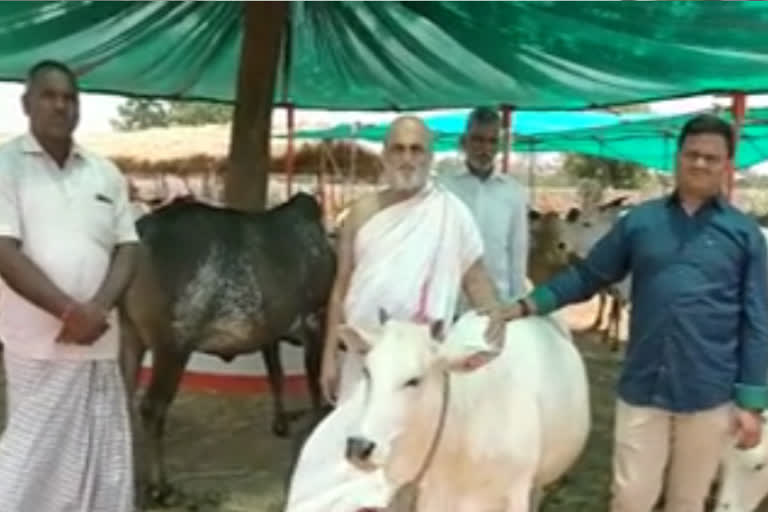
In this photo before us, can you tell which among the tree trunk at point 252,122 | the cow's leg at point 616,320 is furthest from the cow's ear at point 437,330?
the cow's leg at point 616,320

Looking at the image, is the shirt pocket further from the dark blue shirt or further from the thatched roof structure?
the thatched roof structure

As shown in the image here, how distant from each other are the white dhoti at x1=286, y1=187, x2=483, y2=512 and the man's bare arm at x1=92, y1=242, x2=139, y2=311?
2.31ft

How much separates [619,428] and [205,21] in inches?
188

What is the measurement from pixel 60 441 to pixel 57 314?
0.42 meters

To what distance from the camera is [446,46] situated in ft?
24.2

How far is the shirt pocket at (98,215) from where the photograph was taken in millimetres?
3713

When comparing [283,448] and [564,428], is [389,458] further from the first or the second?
[283,448]

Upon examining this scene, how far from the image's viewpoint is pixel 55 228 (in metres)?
3.66

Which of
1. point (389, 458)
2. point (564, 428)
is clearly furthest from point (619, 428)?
point (389, 458)

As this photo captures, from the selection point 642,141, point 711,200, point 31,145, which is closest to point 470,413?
point 711,200

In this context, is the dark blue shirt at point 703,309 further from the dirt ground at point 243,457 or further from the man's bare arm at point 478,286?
the dirt ground at point 243,457

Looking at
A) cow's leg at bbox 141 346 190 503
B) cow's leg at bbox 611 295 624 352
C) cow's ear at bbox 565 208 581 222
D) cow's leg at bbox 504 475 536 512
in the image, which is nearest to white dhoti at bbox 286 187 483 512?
cow's leg at bbox 504 475 536 512

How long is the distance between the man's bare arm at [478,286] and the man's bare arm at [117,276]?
1.04m

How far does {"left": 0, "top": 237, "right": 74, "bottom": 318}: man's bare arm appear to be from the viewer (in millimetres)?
3561
